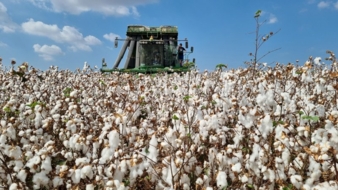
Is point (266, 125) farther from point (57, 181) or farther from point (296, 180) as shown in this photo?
point (57, 181)

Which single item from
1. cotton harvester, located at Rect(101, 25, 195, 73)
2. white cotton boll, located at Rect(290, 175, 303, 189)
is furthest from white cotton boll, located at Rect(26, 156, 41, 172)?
cotton harvester, located at Rect(101, 25, 195, 73)

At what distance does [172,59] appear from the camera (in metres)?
25.2

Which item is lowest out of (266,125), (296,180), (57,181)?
(57,181)

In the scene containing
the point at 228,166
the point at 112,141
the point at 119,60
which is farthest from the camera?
the point at 119,60

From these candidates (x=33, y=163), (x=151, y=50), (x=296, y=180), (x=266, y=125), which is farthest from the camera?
(x=151, y=50)

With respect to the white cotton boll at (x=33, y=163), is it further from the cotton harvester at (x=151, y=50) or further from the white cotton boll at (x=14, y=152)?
the cotton harvester at (x=151, y=50)

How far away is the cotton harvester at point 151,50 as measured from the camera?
23.3 meters

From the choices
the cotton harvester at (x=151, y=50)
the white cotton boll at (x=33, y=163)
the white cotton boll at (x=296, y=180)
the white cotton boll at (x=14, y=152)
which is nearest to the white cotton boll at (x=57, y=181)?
the white cotton boll at (x=33, y=163)

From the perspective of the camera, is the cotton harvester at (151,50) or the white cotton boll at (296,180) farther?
the cotton harvester at (151,50)

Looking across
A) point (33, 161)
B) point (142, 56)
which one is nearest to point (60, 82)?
point (33, 161)

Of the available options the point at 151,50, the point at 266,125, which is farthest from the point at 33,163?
the point at 151,50

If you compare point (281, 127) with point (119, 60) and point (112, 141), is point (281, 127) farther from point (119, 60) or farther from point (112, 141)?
point (119, 60)

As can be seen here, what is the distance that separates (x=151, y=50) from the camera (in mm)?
24250

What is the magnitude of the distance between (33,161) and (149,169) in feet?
3.75
